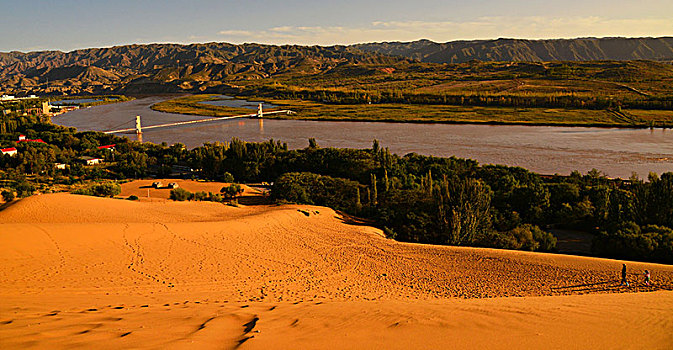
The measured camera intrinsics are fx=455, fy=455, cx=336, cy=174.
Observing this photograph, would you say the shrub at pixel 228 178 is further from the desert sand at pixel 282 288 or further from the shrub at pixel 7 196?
the desert sand at pixel 282 288

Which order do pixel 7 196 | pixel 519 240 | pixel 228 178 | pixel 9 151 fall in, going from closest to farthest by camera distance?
1. pixel 519 240
2. pixel 7 196
3. pixel 228 178
4. pixel 9 151

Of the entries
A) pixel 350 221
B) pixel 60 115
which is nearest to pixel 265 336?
pixel 350 221

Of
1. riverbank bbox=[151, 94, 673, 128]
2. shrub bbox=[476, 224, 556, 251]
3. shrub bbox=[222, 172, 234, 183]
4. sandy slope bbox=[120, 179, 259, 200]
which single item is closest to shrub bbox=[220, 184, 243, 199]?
sandy slope bbox=[120, 179, 259, 200]

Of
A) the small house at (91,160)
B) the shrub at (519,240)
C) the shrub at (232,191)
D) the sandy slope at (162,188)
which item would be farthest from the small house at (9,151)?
the shrub at (519,240)

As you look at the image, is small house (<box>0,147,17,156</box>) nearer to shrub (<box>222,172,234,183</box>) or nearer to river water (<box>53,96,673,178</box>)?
river water (<box>53,96,673,178</box>)

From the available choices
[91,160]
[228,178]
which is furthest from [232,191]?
[91,160]

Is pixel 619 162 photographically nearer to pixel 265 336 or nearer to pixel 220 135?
pixel 265 336

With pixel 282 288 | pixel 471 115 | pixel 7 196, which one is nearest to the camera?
pixel 282 288

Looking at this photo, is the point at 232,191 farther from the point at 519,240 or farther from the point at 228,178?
the point at 519,240

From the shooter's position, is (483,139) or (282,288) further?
(483,139)
